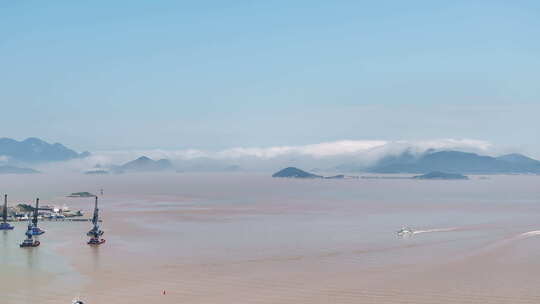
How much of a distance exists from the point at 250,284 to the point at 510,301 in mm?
19807

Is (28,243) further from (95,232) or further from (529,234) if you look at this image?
(529,234)

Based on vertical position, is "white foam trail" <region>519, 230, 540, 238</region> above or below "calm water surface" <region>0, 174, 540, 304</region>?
above

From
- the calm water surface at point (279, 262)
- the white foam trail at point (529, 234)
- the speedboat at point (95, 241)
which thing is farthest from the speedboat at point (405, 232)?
the speedboat at point (95, 241)

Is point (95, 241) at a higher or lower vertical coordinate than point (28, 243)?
higher

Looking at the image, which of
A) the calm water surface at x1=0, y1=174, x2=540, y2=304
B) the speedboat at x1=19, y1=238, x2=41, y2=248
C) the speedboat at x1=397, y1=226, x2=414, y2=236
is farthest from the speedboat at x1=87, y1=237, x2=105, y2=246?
the speedboat at x1=397, y1=226, x2=414, y2=236

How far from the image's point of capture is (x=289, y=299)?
146ft

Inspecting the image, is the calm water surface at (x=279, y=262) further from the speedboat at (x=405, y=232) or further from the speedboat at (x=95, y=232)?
the speedboat at (x=95, y=232)

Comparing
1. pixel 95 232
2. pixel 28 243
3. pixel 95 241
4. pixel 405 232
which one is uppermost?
pixel 405 232

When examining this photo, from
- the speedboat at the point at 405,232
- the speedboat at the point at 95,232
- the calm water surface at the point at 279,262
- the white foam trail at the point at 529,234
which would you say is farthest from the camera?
the white foam trail at the point at 529,234

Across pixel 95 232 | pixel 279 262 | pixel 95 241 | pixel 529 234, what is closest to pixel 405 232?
pixel 529 234

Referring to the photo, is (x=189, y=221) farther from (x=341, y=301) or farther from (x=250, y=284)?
(x=341, y=301)

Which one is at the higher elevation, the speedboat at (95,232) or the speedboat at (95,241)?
the speedboat at (95,232)

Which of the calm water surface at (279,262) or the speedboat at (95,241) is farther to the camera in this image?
the speedboat at (95,241)

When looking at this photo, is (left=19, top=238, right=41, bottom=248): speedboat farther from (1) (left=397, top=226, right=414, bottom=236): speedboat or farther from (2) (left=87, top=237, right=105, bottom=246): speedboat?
(1) (left=397, top=226, right=414, bottom=236): speedboat
